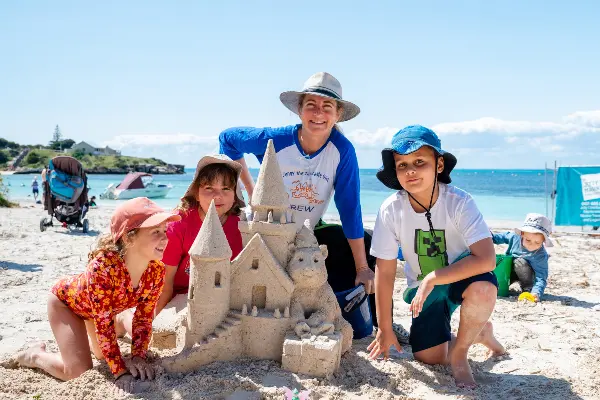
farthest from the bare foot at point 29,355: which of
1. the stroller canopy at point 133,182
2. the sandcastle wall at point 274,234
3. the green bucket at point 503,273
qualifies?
the stroller canopy at point 133,182

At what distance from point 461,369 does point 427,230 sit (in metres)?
0.90

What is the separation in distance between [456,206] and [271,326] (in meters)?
1.40

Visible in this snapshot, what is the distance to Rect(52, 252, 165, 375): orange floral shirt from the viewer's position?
118 inches

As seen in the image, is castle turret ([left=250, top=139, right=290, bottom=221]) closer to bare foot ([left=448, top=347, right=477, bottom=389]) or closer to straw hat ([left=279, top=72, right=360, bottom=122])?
straw hat ([left=279, top=72, right=360, bottom=122])

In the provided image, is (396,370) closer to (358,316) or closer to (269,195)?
(358,316)

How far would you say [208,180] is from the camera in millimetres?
3779

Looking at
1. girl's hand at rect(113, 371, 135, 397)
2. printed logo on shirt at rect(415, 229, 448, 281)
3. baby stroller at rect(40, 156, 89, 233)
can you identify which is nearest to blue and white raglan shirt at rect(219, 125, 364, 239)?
printed logo on shirt at rect(415, 229, 448, 281)

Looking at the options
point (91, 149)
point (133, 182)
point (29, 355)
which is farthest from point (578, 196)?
point (91, 149)

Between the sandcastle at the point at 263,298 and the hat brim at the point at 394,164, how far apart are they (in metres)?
0.68

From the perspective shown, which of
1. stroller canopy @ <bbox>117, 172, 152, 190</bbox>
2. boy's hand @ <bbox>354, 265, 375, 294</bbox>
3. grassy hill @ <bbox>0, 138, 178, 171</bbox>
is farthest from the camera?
grassy hill @ <bbox>0, 138, 178, 171</bbox>

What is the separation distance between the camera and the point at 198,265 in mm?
3049

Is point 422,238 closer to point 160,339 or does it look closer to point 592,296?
point 160,339

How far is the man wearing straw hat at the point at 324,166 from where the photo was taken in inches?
156

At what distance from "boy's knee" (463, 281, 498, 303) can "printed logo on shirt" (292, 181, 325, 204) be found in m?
1.45
